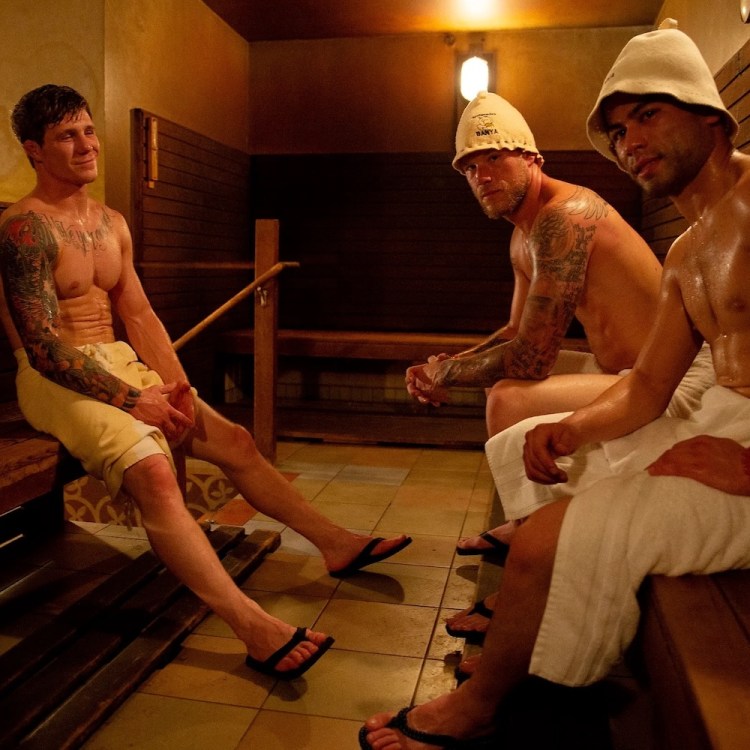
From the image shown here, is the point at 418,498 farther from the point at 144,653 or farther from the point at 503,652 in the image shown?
the point at 503,652

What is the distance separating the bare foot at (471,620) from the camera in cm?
267

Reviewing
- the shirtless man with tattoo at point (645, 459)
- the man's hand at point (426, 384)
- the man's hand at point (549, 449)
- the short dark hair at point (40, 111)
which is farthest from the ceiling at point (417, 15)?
the man's hand at point (549, 449)

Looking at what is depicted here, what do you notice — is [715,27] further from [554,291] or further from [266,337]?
[266,337]

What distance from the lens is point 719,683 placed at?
116cm

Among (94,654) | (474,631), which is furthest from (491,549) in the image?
(94,654)

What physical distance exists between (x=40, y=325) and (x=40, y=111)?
0.81m

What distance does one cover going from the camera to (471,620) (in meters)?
2.72

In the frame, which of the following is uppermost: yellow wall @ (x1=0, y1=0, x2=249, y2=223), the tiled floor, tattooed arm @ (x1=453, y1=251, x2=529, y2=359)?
yellow wall @ (x1=0, y1=0, x2=249, y2=223)

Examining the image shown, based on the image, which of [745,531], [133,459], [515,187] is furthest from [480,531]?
[745,531]

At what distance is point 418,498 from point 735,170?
293cm

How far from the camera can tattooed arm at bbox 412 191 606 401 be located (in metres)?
2.78

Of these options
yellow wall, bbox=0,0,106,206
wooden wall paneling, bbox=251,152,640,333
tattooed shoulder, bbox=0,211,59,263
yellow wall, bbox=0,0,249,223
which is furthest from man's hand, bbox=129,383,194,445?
wooden wall paneling, bbox=251,152,640,333

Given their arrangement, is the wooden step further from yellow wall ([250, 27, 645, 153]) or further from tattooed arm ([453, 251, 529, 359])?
yellow wall ([250, 27, 645, 153])

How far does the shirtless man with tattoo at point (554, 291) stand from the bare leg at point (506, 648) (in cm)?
76
